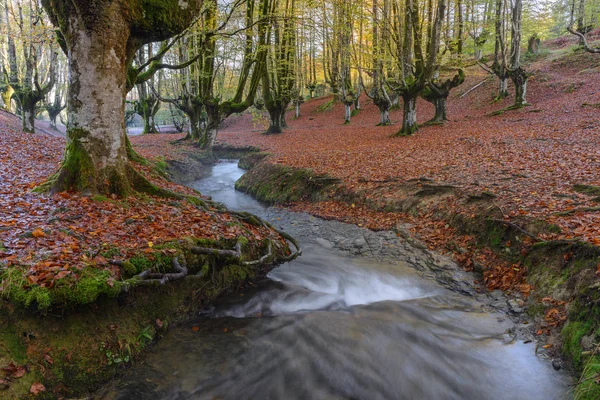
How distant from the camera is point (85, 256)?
3.91 meters

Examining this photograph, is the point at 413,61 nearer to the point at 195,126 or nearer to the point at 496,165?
the point at 496,165

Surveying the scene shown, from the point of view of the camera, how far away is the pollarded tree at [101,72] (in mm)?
5344

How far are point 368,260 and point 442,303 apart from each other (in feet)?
6.25

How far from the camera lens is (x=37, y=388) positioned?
295 cm

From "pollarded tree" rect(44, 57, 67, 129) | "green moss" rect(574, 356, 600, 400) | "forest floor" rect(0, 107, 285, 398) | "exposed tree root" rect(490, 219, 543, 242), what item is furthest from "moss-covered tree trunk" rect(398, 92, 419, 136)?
"pollarded tree" rect(44, 57, 67, 129)

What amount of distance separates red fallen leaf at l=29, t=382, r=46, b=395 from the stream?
0.55 metres

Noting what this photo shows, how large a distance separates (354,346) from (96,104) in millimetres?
5560

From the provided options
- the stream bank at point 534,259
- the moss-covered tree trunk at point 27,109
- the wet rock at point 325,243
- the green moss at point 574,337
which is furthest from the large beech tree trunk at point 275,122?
the green moss at point 574,337

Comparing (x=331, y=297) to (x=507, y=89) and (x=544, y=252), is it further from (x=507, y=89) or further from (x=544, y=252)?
(x=507, y=89)

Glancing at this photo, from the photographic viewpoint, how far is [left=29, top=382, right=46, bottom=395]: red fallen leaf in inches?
115

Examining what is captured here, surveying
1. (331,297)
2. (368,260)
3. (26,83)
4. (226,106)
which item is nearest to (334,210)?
(368,260)

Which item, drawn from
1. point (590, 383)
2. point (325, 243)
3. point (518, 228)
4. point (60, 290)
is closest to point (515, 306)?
point (518, 228)

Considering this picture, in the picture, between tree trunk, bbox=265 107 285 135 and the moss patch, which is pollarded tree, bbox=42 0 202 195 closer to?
the moss patch

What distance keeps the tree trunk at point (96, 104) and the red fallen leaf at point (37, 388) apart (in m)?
3.48
